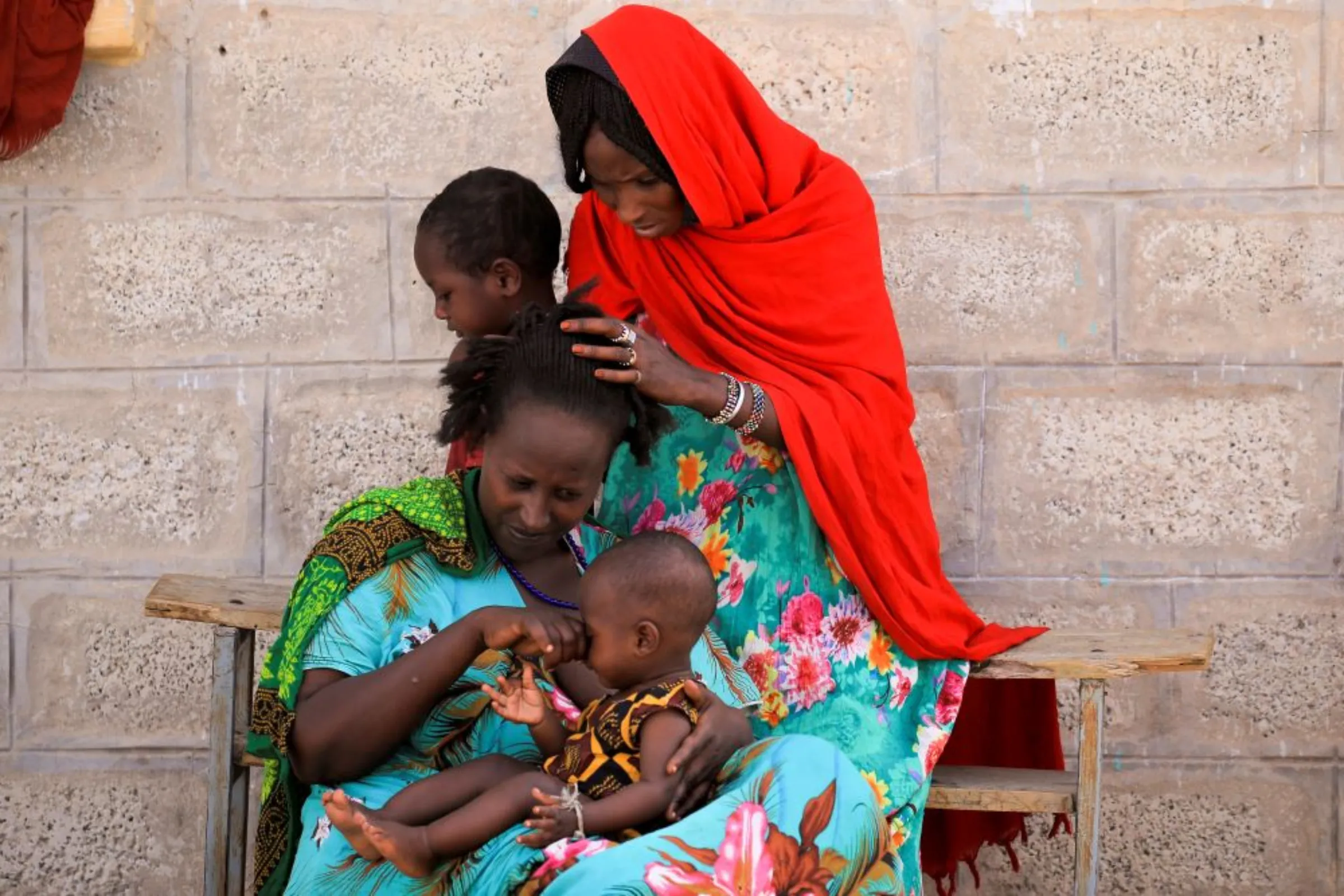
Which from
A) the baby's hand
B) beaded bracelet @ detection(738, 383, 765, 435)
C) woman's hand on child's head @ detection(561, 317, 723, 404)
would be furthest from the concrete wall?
the baby's hand

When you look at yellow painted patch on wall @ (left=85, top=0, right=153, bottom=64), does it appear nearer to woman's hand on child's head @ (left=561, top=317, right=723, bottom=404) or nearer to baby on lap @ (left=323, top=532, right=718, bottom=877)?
woman's hand on child's head @ (left=561, top=317, right=723, bottom=404)

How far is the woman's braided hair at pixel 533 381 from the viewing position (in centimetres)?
306

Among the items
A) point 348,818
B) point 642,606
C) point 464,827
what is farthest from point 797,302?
point 348,818

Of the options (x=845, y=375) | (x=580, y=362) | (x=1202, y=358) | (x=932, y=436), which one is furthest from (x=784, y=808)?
(x=1202, y=358)

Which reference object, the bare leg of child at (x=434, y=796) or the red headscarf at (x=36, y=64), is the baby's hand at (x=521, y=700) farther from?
the red headscarf at (x=36, y=64)

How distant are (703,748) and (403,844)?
0.48 m

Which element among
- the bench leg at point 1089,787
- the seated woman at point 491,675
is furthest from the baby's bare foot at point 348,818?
the bench leg at point 1089,787

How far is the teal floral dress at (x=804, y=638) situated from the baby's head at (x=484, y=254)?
18.9 inches

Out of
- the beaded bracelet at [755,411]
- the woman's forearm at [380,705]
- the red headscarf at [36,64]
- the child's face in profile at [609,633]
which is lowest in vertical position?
the woman's forearm at [380,705]

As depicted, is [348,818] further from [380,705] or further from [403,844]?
[380,705]

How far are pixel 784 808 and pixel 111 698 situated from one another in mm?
2337

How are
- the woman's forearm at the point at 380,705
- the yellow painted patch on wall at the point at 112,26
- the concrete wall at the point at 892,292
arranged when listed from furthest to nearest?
the concrete wall at the point at 892,292 < the yellow painted patch on wall at the point at 112,26 < the woman's forearm at the point at 380,705

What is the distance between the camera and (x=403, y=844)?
2680 millimetres

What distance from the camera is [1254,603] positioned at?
4.47 metres
